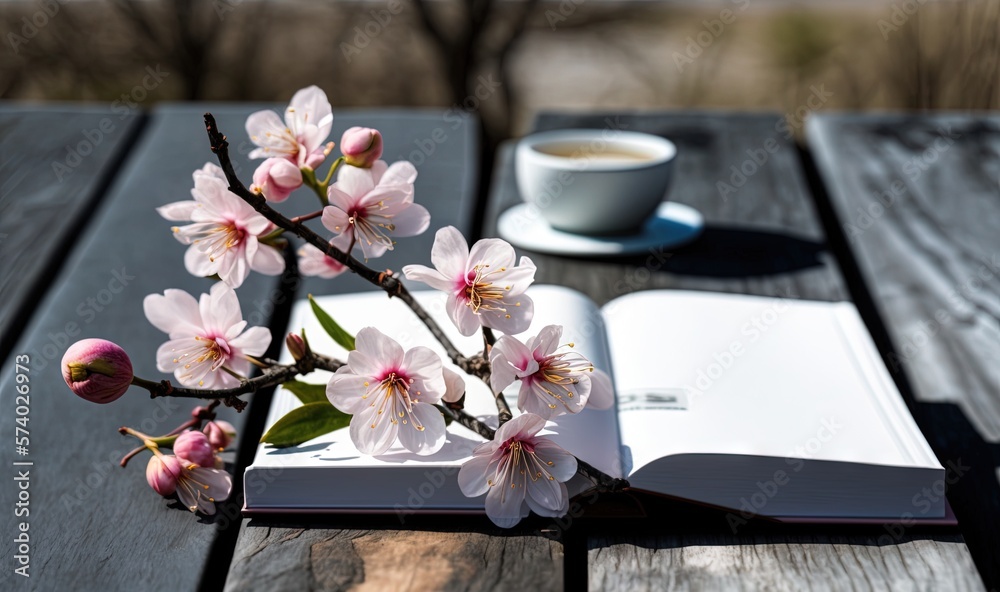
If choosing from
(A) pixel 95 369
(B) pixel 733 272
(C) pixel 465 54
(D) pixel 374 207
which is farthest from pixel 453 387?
(C) pixel 465 54

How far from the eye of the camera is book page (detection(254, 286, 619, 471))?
76 centimetres

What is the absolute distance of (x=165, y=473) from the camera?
0.78m

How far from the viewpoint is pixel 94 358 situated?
71 centimetres

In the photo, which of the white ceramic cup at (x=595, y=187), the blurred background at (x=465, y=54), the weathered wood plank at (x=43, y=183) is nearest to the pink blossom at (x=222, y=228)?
the weathered wood plank at (x=43, y=183)

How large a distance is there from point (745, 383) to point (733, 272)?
1.50 feet

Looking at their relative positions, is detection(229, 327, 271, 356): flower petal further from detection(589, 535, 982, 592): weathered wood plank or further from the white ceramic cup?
the white ceramic cup

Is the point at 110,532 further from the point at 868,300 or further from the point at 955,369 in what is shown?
the point at 868,300

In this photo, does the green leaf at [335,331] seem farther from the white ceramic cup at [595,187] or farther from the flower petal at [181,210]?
the white ceramic cup at [595,187]

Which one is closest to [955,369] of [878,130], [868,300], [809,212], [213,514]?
[868,300]

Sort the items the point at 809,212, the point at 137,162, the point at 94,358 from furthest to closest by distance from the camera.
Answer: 1. the point at 137,162
2. the point at 809,212
3. the point at 94,358

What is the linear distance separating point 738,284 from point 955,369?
0.96ft

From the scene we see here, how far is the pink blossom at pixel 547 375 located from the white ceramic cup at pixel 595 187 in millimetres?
630

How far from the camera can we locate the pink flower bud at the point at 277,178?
2.48 feet

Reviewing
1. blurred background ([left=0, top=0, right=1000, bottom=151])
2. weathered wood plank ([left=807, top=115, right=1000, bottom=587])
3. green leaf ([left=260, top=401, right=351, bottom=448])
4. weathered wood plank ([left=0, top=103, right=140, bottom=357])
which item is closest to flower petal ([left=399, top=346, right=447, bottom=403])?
green leaf ([left=260, top=401, right=351, bottom=448])
